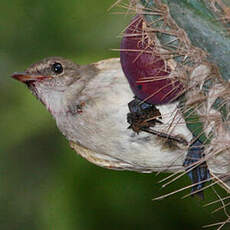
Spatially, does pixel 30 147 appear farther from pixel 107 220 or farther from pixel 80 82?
pixel 80 82

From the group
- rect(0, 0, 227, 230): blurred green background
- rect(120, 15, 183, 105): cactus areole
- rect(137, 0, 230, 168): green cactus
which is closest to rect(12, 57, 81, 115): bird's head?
rect(0, 0, 227, 230): blurred green background

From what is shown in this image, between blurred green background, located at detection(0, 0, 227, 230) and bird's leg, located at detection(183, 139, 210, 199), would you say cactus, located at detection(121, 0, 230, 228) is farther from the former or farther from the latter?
blurred green background, located at detection(0, 0, 227, 230)

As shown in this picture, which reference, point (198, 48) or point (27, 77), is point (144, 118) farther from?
point (27, 77)

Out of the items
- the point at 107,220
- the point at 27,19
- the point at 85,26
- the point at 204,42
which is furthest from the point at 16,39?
the point at 204,42

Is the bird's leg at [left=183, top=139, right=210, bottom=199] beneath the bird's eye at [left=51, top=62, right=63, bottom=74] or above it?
beneath

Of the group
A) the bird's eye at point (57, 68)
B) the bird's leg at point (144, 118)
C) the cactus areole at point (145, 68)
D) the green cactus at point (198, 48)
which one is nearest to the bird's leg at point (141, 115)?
the bird's leg at point (144, 118)

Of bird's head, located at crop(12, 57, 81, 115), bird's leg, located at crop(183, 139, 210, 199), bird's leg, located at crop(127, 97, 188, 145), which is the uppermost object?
bird's head, located at crop(12, 57, 81, 115)
